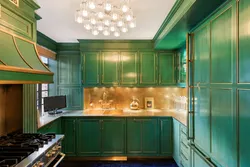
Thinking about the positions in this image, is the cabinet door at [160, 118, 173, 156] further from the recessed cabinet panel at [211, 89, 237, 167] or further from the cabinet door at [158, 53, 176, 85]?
the recessed cabinet panel at [211, 89, 237, 167]

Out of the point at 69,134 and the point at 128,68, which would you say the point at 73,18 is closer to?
the point at 128,68

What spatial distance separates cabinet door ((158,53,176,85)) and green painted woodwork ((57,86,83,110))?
6.64 ft

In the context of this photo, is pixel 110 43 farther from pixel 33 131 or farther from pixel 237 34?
pixel 237 34

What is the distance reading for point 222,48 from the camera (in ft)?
5.48

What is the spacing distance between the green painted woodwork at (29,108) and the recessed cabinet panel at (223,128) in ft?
7.22

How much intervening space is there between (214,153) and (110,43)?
10.2 ft

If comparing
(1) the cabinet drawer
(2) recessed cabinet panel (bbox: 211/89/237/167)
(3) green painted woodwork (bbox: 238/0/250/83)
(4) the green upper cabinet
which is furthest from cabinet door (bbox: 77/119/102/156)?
(3) green painted woodwork (bbox: 238/0/250/83)

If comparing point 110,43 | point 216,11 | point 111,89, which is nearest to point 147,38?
point 110,43

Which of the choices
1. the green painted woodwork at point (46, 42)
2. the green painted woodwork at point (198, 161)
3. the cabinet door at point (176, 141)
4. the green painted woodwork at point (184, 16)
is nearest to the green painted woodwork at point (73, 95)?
the green painted woodwork at point (46, 42)

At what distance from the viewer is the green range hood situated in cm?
133

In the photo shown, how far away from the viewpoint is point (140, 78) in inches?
163

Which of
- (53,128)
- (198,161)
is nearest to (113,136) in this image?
(53,128)

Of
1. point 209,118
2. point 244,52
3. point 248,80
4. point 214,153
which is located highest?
point 244,52

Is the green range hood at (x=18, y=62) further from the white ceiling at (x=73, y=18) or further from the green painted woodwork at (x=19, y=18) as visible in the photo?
the white ceiling at (x=73, y=18)
